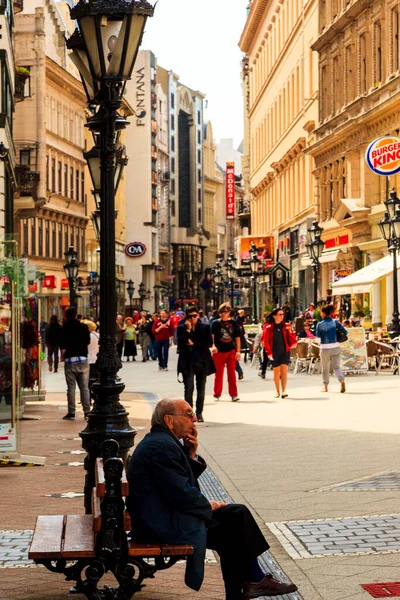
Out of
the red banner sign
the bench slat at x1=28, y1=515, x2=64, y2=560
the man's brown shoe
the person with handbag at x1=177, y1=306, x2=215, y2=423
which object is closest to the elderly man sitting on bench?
the man's brown shoe

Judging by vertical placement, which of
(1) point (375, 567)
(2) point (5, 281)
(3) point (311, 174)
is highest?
(3) point (311, 174)

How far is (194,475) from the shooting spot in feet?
25.0

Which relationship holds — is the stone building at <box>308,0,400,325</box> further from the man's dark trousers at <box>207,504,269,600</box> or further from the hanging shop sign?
the hanging shop sign

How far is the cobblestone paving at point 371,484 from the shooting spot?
11773mm

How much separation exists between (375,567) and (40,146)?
6077cm

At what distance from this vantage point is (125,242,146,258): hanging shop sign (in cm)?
11907

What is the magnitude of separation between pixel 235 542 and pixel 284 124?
67749 millimetres

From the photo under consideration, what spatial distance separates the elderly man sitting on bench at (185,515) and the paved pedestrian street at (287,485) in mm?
361

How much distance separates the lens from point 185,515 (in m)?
7.20

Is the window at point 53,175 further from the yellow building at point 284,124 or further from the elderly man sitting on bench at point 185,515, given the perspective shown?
the elderly man sitting on bench at point 185,515

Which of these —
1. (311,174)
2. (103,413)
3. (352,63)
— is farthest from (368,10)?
(103,413)

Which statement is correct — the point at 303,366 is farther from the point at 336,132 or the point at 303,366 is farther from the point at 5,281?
the point at 5,281

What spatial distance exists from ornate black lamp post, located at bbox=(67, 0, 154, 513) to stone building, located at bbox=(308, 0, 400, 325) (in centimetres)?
3291

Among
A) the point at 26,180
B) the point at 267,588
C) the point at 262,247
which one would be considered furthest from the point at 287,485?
the point at 262,247
